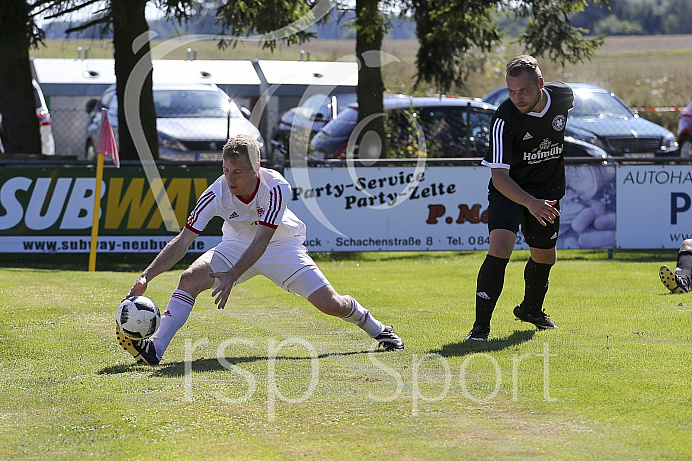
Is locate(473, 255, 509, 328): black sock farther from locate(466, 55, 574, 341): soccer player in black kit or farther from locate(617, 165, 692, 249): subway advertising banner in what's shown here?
locate(617, 165, 692, 249): subway advertising banner

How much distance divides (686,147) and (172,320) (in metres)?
17.4

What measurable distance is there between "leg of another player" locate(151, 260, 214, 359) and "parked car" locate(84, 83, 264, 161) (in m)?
11.9

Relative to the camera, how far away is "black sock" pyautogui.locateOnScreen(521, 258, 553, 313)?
27.8 ft

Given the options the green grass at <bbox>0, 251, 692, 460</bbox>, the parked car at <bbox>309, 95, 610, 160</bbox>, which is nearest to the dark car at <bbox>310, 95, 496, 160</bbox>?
the parked car at <bbox>309, 95, 610, 160</bbox>

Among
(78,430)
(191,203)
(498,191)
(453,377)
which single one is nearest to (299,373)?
(453,377)

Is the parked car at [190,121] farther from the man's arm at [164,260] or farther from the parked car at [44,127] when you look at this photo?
the man's arm at [164,260]

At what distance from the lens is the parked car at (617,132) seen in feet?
68.0

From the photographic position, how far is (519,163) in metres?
7.92

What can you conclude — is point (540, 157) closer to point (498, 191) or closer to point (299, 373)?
point (498, 191)

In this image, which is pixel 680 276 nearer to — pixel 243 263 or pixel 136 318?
pixel 243 263

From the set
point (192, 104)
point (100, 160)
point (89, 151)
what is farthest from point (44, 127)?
point (100, 160)

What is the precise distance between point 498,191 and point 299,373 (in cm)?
235

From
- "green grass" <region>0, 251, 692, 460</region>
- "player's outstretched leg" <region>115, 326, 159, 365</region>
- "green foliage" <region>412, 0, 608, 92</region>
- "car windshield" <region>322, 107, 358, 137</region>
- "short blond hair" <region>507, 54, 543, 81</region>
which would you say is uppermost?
"green foliage" <region>412, 0, 608, 92</region>

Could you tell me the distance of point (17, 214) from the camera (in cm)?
1482
